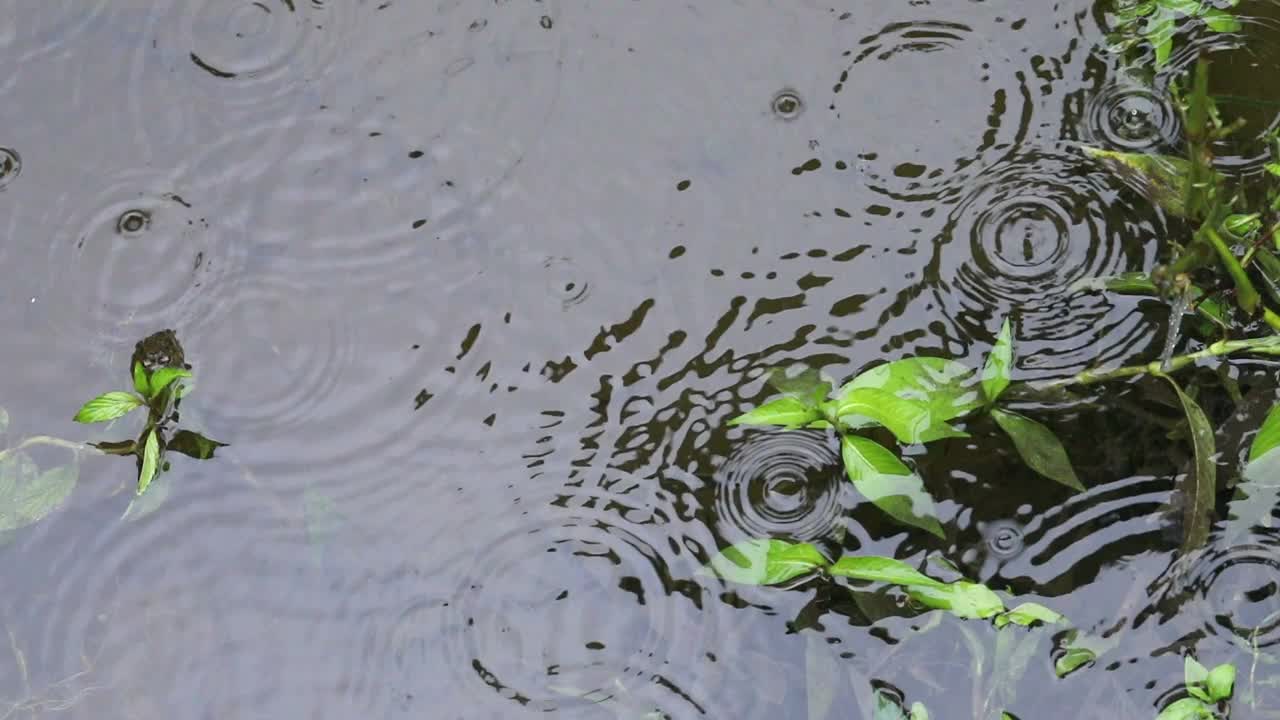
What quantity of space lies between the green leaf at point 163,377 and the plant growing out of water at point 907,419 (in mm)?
853

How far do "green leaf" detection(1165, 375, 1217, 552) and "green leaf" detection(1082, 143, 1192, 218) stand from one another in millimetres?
272

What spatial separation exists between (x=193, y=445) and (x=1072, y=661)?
1.36 metres

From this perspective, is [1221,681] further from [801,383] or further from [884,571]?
[801,383]

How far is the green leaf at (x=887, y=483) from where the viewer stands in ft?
5.39

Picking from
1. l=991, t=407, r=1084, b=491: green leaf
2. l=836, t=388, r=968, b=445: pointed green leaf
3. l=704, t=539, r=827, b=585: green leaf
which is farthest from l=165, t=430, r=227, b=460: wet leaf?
l=991, t=407, r=1084, b=491: green leaf

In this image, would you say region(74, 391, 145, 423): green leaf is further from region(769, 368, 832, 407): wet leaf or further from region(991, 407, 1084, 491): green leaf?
region(991, 407, 1084, 491): green leaf

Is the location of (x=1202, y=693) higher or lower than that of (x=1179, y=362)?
lower

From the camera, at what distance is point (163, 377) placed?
1754 mm

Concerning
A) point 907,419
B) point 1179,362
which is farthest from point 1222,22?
point 907,419

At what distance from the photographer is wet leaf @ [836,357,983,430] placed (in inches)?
65.3

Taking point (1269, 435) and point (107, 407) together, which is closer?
point (1269, 435)

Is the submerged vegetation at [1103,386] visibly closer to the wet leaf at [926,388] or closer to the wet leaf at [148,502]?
the wet leaf at [926,388]

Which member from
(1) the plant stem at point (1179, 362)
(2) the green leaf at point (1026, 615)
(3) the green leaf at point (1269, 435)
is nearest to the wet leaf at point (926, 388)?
(1) the plant stem at point (1179, 362)

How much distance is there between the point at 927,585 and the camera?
1566mm
